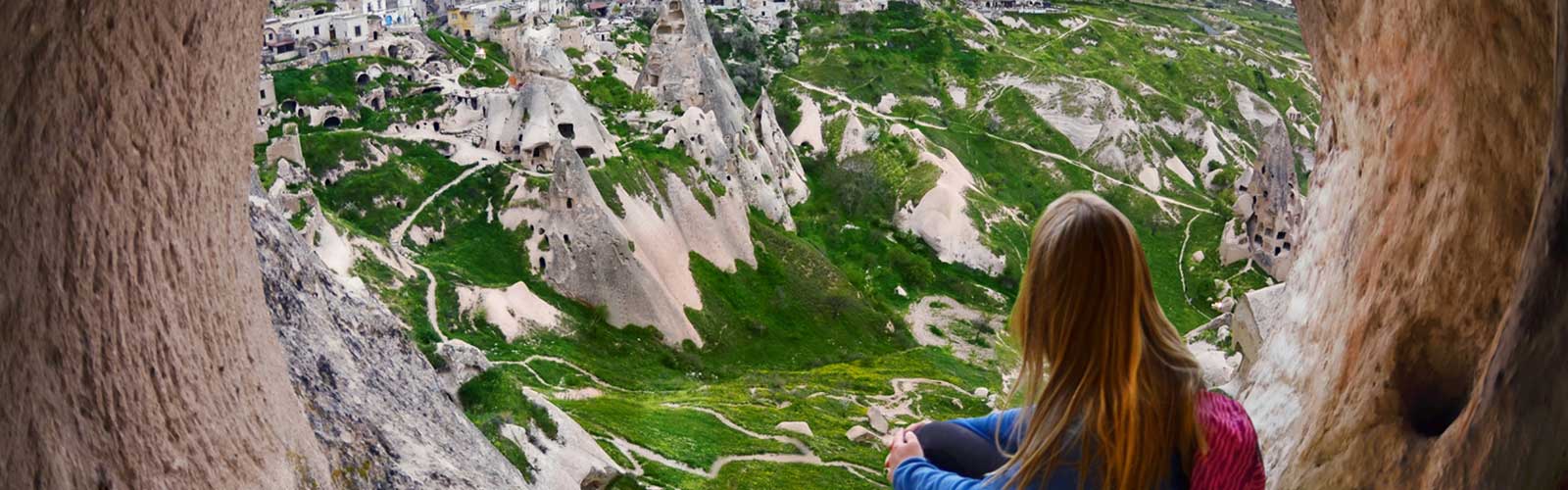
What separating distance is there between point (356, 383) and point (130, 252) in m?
4.56

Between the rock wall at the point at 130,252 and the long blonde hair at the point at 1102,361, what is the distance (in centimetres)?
407

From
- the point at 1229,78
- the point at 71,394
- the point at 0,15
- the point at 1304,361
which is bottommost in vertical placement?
the point at 1229,78

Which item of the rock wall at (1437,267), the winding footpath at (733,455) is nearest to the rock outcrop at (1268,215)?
the winding footpath at (733,455)

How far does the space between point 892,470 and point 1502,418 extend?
2.53m

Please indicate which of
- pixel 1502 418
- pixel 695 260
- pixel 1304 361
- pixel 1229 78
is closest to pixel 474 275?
pixel 695 260

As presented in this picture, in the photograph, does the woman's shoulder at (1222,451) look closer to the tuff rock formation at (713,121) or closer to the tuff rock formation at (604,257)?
the tuff rock formation at (604,257)

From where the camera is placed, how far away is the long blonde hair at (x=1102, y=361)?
13.8ft

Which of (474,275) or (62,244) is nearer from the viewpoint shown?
(62,244)

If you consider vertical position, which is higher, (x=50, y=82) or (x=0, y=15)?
(x=0, y=15)

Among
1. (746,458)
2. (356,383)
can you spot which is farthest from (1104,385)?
(746,458)

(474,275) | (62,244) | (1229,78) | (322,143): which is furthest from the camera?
(1229,78)

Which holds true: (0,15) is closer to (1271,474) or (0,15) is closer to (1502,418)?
(1502,418)

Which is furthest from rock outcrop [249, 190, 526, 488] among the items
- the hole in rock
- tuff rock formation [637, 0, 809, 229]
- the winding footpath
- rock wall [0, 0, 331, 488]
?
tuff rock formation [637, 0, 809, 229]

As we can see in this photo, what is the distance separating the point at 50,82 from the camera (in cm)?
495
